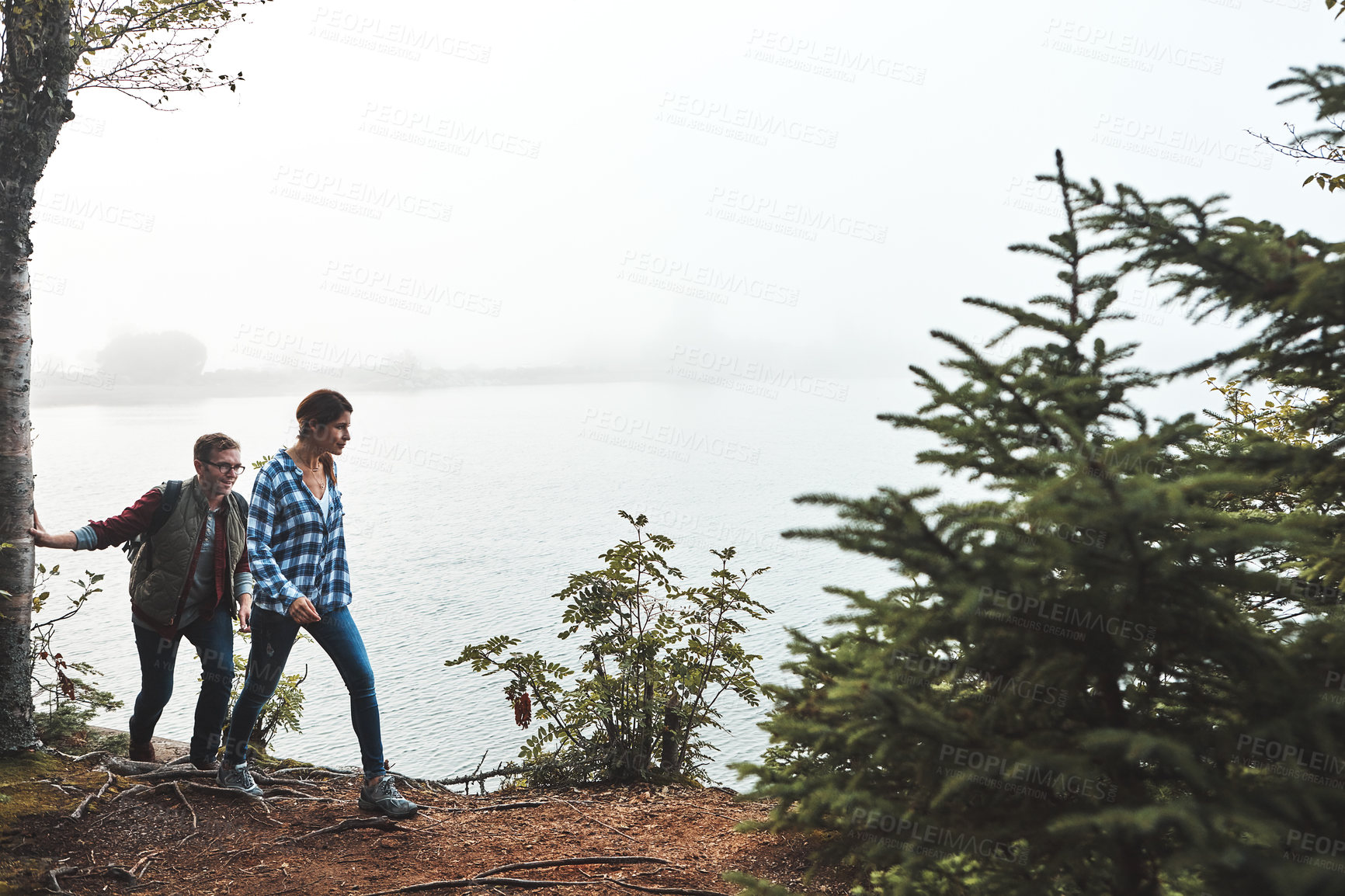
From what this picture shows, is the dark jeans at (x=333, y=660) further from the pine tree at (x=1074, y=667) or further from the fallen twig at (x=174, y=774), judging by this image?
the pine tree at (x=1074, y=667)

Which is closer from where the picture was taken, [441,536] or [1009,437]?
[1009,437]

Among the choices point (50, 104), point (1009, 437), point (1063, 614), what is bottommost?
point (1063, 614)

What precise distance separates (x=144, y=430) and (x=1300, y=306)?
3961cm

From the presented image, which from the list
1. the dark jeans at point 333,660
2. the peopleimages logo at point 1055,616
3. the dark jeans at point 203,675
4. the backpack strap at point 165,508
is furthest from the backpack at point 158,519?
the peopleimages logo at point 1055,616

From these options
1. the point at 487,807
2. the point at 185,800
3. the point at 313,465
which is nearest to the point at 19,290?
the point at 313,465

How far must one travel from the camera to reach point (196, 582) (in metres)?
4.17

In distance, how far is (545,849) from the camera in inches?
142

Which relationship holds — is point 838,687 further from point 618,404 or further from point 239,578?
point 618,404

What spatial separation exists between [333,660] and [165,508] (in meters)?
1.38

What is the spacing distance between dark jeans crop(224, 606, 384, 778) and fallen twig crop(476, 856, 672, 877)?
0.88 m

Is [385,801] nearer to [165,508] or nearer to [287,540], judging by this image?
[287,540]

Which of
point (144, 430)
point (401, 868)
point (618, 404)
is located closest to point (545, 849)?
point (401, 868)

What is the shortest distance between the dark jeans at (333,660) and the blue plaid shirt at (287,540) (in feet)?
0.29

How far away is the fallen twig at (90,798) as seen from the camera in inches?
A: 144
